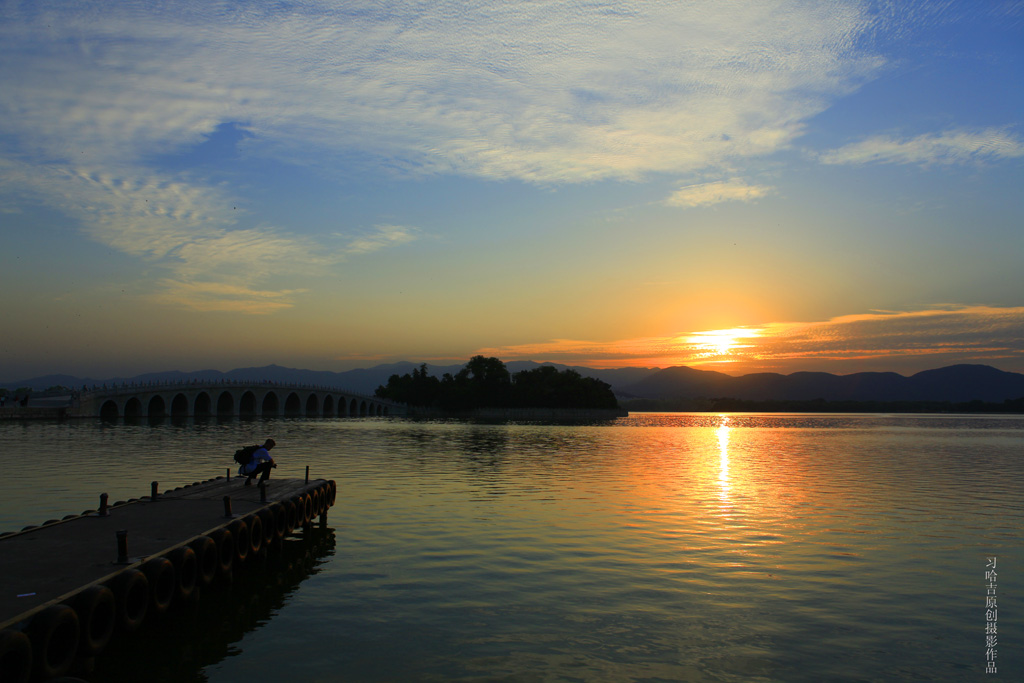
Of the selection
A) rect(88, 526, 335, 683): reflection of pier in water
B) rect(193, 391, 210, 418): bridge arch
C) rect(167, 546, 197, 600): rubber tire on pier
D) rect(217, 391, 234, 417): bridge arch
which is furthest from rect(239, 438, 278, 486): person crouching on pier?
rect(217, 391, 234, 417): bridge arch

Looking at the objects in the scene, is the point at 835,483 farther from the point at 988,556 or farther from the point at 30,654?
the point at 30,654

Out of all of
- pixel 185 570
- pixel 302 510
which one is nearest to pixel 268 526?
pixel 302 510

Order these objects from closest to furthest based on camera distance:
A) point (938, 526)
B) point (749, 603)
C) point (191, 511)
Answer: point (749, 603), point (191, 511), point (938, 526)

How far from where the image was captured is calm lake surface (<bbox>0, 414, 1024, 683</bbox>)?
13.0m

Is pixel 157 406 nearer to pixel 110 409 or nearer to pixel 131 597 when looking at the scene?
pixel 110 409

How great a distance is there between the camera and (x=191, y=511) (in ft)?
71.7

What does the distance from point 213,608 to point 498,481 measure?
24.9m

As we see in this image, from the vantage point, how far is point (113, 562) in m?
14.7

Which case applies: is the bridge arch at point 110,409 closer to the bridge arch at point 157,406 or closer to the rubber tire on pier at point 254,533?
the bridge arch at point 157,406

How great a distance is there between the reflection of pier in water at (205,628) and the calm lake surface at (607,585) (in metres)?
0.06

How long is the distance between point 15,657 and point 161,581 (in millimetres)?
4977

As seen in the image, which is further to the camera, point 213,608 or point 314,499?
point 314,499

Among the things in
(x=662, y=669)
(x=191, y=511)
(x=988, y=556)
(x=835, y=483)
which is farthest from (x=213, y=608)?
(x=835, y=483)

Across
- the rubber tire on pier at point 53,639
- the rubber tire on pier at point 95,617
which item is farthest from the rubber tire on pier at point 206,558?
the rubber tire on pier at point 53,639
